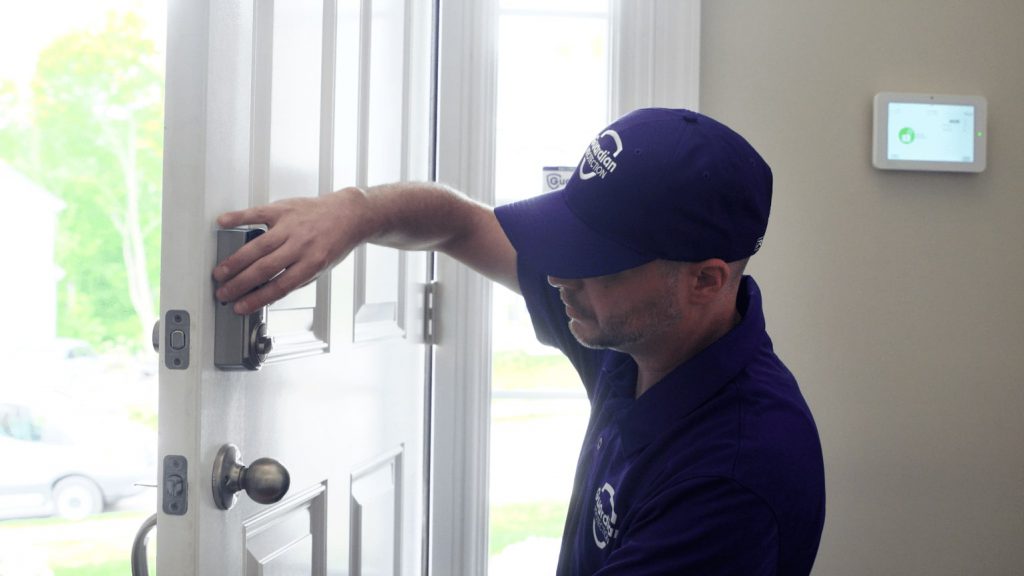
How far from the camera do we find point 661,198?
990 mm

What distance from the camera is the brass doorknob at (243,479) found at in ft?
2.98

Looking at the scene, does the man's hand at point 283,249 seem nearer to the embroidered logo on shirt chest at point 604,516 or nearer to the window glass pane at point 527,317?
the embroidered logo on shirt chest at point 604,516

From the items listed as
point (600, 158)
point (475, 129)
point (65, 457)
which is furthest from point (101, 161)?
point (600, 158)

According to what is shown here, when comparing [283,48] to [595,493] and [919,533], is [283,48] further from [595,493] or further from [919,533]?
[919,533]

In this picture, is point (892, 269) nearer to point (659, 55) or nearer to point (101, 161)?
point (659, 55)

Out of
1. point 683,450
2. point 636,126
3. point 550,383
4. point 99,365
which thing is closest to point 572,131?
point 550,383

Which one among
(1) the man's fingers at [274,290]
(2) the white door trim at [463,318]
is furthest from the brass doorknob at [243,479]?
(2) the white door trim at [463,318]

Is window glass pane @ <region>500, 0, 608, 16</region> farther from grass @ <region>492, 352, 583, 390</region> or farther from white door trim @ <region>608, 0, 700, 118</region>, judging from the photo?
grass @ <region>492, 352, 583, 390</region>

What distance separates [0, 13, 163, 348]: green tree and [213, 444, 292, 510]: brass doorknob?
13.4 ft

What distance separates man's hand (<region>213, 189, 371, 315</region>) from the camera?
0.90 meters

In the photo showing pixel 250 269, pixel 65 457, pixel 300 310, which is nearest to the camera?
pixel 250 269

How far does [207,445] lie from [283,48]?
1.64 ft

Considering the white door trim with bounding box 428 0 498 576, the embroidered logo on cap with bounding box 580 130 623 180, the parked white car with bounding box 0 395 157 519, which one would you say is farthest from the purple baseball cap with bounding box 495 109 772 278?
the parked white car with bounding box 0 395 157 519

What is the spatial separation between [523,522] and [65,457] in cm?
355
